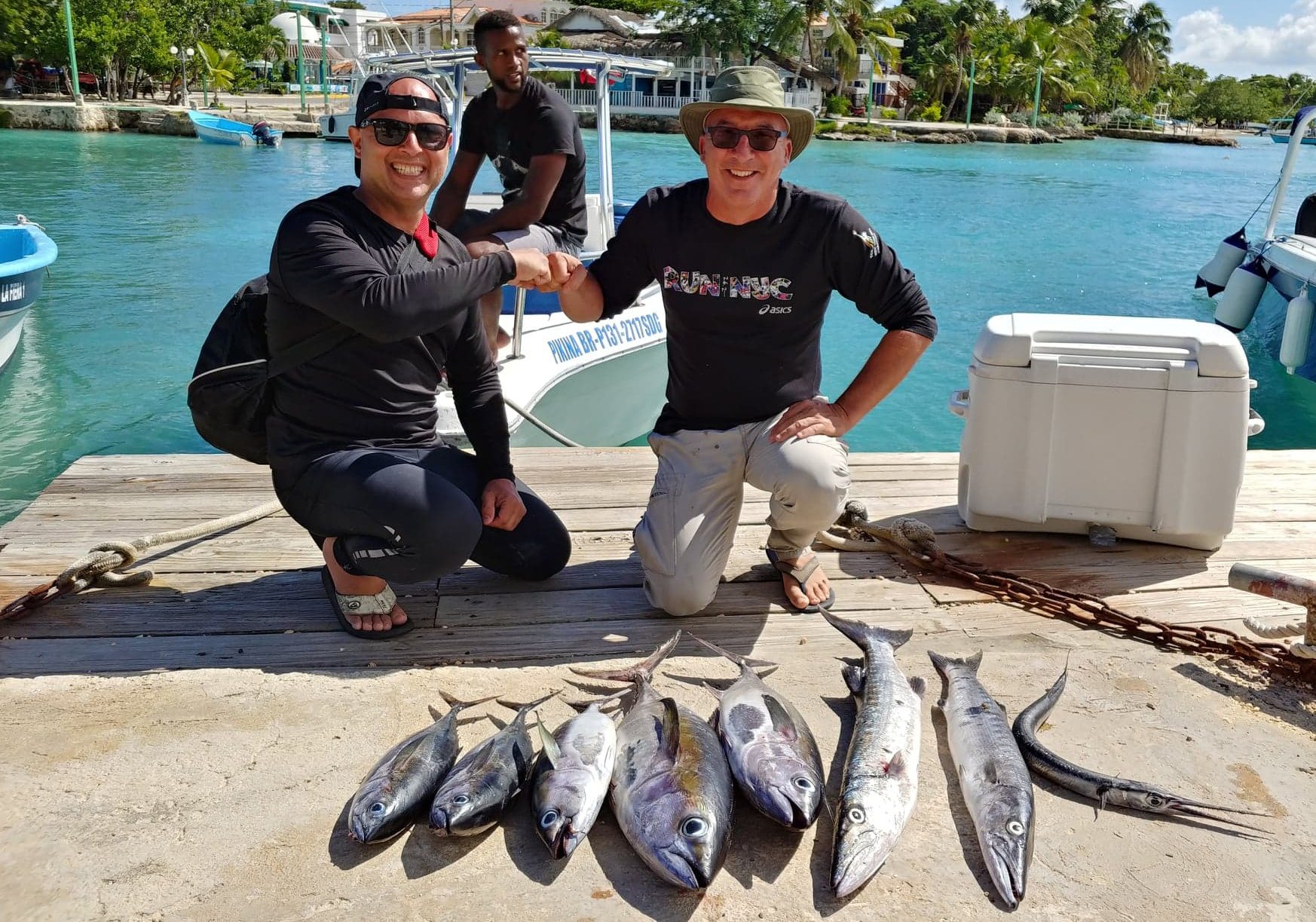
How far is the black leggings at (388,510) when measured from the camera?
3021 mm

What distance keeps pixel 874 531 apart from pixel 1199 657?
4.05ft

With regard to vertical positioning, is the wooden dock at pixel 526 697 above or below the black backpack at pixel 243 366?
below

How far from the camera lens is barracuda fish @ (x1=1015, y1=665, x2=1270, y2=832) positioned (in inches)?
93.5

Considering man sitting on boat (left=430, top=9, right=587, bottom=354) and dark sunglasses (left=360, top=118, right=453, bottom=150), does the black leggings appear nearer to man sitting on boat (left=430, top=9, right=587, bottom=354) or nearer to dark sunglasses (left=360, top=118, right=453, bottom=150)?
dark sunglasses (left=360, top=118, right=453, bottom=150)

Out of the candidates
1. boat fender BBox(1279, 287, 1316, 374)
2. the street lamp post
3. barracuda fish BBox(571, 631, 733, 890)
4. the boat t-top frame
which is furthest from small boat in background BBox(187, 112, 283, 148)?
barracuda fish BBox(571, 631, 733, 890)

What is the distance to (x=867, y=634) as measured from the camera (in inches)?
123

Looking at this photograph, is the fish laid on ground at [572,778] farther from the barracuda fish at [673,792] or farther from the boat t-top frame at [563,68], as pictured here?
the boat t-top frame at [563,68]

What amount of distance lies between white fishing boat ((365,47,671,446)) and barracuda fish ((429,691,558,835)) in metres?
3.43

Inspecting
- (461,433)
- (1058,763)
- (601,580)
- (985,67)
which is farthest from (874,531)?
(985,67)

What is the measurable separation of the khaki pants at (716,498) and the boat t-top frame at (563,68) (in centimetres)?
548

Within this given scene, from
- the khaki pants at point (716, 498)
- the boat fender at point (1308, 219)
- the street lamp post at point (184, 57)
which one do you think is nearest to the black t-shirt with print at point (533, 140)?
the khaki pants at point (716, 498)

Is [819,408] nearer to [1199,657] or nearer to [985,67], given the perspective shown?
[1199,657]

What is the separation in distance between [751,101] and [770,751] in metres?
1.95

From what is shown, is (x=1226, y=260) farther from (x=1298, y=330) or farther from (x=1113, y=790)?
(x=1113, y=790)
